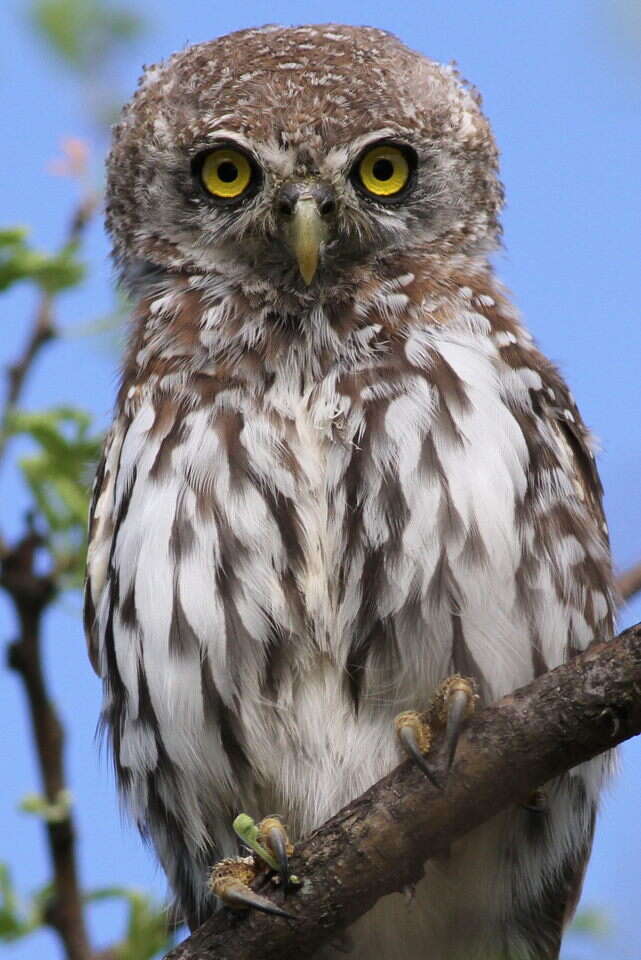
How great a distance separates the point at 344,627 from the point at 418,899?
2.42 ft

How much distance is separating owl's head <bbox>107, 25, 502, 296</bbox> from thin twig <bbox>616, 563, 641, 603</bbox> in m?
1.00

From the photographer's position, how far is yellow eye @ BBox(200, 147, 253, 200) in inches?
151

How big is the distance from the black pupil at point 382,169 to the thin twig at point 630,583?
1204mm

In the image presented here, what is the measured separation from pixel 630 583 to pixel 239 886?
118 centimetres

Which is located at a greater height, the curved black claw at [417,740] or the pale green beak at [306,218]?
the pale green beak at [306,218]

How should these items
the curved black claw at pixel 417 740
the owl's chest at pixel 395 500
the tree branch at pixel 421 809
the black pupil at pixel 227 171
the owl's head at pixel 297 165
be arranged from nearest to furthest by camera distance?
the tree branch at pixel 421 809 → the curved black claw at pixel 417 740 → the owl's chest at pixel 395 500 → the owl's head at pixel 297 165 → the black pupil at pixel 227 171

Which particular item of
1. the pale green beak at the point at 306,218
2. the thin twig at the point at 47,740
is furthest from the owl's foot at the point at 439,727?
the pale green beak at the point at 306,218

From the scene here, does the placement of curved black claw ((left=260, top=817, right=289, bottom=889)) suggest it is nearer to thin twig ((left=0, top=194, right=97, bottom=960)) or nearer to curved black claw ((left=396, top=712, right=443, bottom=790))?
curved black claw ((left=396, top=712, right=443, bottom=790))

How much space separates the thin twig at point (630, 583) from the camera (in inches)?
139

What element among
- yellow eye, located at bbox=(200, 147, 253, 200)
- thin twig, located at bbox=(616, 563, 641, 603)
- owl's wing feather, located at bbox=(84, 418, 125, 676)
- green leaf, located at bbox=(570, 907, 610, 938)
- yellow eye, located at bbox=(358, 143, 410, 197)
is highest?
yellow eye, located at bbox=(200, 147, 253, 200)

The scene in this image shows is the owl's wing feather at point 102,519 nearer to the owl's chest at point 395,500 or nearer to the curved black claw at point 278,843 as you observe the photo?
the owl's chest at point 395,500

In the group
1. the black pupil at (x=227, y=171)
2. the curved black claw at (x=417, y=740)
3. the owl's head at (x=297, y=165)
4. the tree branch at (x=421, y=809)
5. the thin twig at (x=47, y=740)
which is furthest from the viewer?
the black pupil at (x=227, y=171)

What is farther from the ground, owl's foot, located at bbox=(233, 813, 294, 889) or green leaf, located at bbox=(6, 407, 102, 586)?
green leaf, located at bbox=(6, 407, 102, 586)

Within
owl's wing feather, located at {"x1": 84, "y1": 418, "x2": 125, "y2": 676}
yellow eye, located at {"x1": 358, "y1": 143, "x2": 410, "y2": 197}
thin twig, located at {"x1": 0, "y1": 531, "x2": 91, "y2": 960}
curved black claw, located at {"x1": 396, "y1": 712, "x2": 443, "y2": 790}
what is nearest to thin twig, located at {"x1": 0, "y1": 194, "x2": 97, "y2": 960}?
thin twig, located at {"x1": 0, "y1": 531, "x2": 91, "y2": 960}
